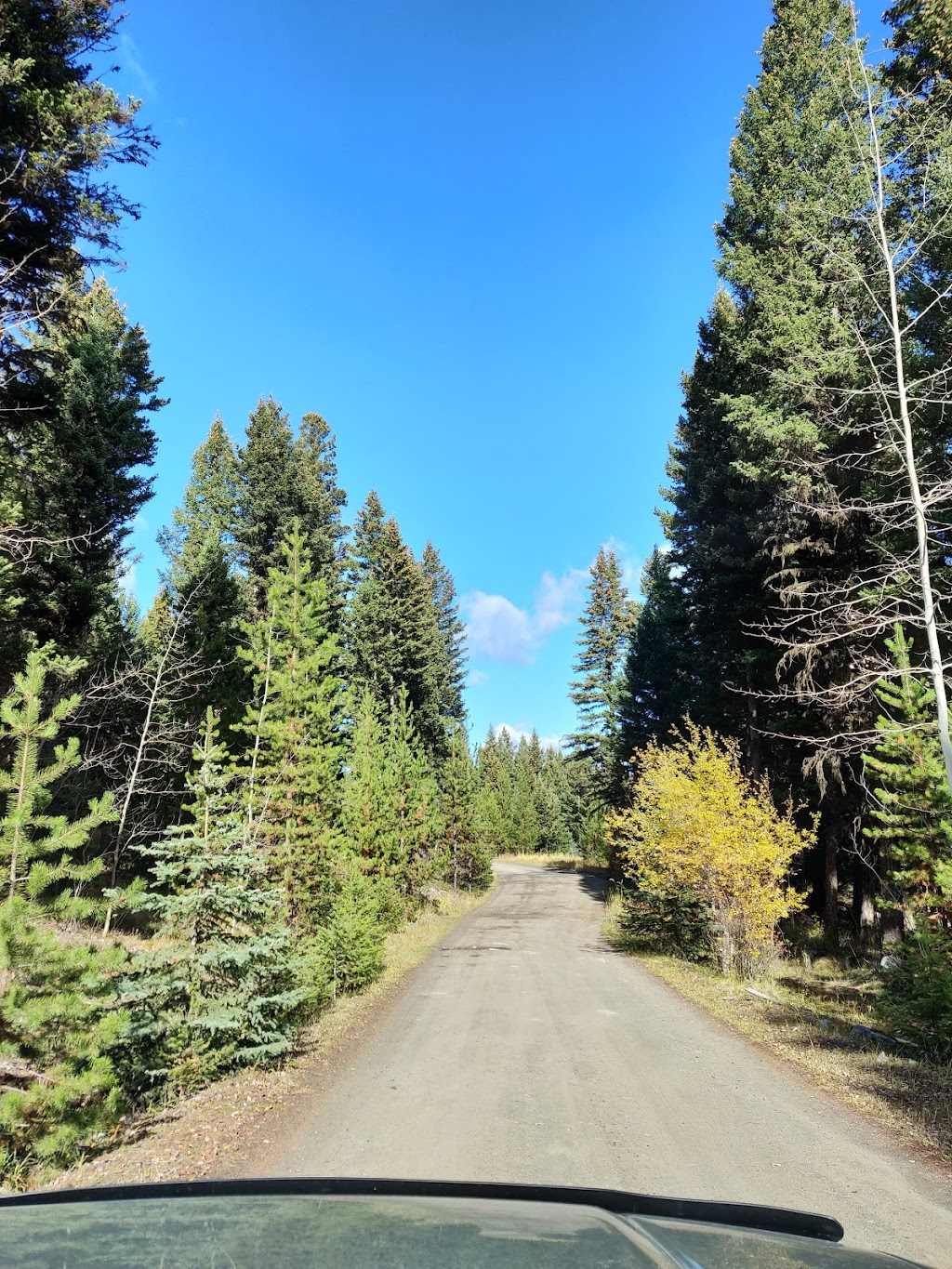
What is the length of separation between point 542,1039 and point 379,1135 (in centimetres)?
396

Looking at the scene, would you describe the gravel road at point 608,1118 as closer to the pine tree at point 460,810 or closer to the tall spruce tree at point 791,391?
the tall spruce tree at point 791,391

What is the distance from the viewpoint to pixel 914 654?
507 inches

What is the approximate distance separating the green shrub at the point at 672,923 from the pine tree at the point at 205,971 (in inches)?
413

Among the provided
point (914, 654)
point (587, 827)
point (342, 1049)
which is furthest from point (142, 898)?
point (587, 827)

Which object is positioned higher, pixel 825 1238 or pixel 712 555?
pixel 712 555

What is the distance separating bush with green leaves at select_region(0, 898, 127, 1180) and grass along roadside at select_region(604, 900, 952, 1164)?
686 cm

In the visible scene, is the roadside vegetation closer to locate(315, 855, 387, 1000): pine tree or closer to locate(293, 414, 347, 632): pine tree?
locate(315, 855, 387, 1000): pine tree

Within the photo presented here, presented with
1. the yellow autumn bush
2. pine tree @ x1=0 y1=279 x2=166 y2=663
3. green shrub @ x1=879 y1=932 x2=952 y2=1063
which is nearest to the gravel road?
green shrub @ x1=879 y1=932 x2=952 y2=1063

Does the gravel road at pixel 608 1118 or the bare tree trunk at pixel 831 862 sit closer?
the gravel road at pixel 608 1118

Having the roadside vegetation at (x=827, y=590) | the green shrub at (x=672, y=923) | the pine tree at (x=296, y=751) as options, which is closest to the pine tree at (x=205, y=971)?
the pine tree at (x=296, y=751)

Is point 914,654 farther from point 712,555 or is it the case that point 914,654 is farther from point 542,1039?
point 542,1039

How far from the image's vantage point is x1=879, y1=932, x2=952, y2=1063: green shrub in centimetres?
798

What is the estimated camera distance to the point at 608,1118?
21.4 feet

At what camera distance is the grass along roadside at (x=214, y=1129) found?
532cm
